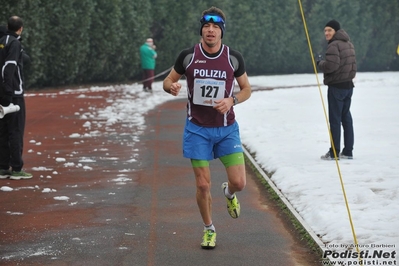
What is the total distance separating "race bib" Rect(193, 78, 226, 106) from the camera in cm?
761

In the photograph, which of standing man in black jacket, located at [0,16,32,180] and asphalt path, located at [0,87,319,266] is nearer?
asphalt path, located at [0,87,319,266]

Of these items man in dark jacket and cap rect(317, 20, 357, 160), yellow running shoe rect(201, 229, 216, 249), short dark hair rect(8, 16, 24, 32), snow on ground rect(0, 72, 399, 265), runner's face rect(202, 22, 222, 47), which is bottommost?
snow on ground rect(0, 72, 399, 265)

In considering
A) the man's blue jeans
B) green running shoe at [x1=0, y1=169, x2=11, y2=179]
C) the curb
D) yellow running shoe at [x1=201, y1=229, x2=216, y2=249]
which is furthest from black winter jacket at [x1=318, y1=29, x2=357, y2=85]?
yellow running shoe at [x1=201, y1=229, x2=216, y2=249]

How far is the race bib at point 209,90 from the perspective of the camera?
25.0 feet

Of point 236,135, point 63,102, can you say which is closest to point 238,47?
point 63,102

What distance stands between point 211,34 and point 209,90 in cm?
48

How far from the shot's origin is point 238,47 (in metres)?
44.2

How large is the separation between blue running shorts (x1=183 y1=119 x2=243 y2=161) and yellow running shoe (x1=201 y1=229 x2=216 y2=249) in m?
0.66

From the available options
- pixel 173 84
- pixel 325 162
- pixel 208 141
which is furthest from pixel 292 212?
pixel 325 162

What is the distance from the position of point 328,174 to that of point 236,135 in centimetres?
362

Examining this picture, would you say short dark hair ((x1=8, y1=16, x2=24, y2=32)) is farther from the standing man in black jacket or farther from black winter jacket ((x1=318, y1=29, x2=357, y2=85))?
black winter jacket ((x1=318, y1=29, x2=357, y2=85))

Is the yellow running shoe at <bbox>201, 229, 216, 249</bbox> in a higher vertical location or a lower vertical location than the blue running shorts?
lower

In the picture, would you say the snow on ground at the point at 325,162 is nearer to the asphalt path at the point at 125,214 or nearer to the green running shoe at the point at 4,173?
the asphalt path at the point at 125,214

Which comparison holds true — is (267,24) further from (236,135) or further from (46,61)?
(236,135)
